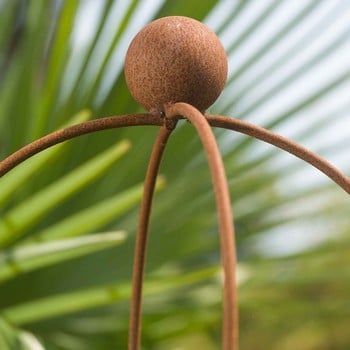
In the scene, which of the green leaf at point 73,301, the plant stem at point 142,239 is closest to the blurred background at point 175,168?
the green leaf at point 73,301

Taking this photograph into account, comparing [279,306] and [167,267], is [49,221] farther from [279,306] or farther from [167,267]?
[279,306]

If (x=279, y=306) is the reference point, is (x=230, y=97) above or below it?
above

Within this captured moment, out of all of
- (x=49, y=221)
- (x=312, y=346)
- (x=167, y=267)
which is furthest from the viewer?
(x=312, y=346)

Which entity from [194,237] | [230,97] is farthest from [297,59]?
[194,237]

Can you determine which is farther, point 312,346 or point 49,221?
point 312,346

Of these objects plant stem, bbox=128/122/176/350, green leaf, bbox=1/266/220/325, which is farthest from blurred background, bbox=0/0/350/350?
plant stem, bbox=128/122/176/350

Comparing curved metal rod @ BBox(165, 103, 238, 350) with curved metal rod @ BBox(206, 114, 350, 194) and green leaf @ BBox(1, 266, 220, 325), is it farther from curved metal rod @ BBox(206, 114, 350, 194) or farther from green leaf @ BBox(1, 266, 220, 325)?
green leaf @ BBox(1, 266, 220, 325)

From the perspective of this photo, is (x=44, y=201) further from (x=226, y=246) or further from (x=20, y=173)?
(x=226, y=246)

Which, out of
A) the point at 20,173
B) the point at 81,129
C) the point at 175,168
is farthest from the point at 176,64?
the point at 175,168
